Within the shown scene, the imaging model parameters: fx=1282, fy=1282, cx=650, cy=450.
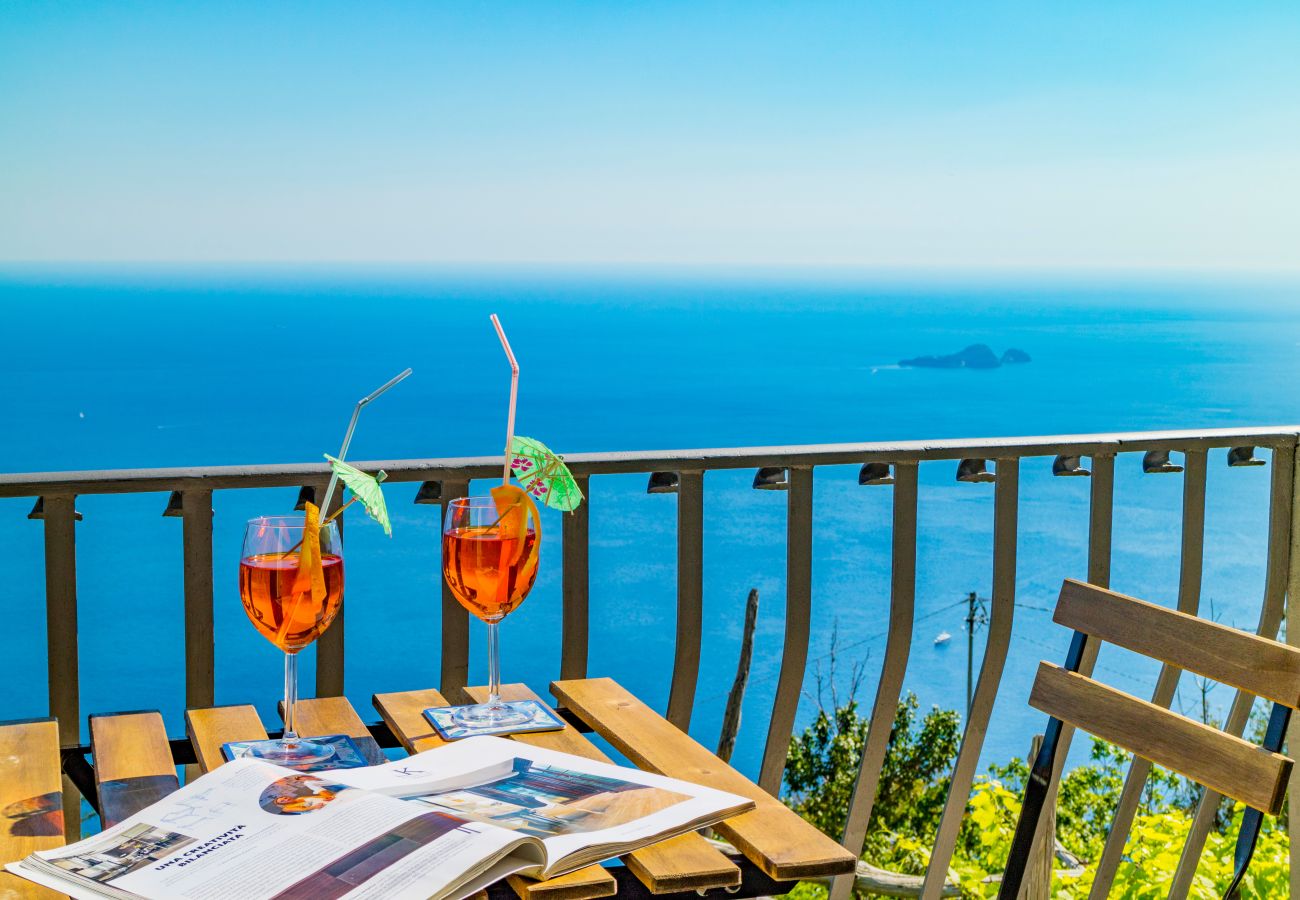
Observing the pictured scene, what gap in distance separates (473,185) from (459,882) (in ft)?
145

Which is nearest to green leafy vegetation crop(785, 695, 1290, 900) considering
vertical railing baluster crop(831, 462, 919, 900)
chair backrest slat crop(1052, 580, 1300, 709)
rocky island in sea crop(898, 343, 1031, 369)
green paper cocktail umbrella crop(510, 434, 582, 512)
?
vertical railing baluster crop(831, 462, 919, 900)

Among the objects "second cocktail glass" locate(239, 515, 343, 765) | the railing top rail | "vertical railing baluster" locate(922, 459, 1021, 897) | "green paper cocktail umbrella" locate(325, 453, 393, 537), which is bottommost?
"vertical railing baluster" locate(922, 459, 1021, 897)

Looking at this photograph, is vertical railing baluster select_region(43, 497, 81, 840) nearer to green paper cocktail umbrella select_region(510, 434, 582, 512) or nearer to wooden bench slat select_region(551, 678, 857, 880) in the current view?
wooden bench slat select_region(551, 678, 857, 880)

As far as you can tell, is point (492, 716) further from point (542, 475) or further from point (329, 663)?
point (329, 663)

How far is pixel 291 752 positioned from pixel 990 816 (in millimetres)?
4054

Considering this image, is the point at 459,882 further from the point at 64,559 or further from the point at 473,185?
the point at 473,185

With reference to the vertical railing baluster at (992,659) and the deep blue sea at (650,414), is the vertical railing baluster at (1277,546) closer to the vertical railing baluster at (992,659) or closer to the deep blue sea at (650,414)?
the vertical railing baluster at (992,659)

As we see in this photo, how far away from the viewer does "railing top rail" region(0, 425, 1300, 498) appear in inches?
76.1

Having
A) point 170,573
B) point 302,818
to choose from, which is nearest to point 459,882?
point 302,818

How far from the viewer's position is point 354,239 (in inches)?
1722

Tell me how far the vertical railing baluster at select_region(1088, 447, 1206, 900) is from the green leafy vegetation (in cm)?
42

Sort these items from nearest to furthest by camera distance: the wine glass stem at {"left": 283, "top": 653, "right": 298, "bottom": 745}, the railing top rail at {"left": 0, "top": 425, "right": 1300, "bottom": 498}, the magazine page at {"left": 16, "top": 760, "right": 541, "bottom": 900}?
the magazine page at {"left": 16, "top": 760, "right": 541, "bottom": 900} → the wine glass stem at {"left": 283, "top": 653, "right": 298, "bottom": 745} → the railing top rail at {"left": 0, "top": 425, "right": 1300, "bottom": 498}

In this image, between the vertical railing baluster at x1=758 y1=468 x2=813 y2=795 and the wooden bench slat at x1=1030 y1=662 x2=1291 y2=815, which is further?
the vertical railing baluster at x1=758 y1=468 x2=813 y2=795

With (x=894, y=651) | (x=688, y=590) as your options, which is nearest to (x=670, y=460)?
(x=688, y=590)
